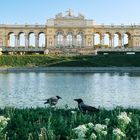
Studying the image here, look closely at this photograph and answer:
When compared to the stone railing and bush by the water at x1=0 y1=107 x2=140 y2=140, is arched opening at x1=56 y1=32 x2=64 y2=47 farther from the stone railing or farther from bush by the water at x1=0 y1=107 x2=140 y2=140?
bush by the water at x1=0 y1=107 x2=140 y2=140

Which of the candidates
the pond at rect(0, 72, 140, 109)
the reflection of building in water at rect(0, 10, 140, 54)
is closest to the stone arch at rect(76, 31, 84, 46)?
the reflection of building in water at rect(0, 10, 140, 54)

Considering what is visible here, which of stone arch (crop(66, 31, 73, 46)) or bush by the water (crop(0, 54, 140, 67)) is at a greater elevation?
stone arch (crop(66, 31, 73, 46))

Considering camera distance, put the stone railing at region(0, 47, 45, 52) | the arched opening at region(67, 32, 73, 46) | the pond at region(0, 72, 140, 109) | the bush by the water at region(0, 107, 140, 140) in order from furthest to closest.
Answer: the arched opening at region(67, 32, 73, 46) < the stone railing at region(0, 47, 45, 52) < the pond at region(0, 72, 140, 109) < the bush by the water at region(0, 107, 140, 140)

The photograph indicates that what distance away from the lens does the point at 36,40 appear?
462 feet

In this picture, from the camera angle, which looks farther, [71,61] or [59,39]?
[59,39]

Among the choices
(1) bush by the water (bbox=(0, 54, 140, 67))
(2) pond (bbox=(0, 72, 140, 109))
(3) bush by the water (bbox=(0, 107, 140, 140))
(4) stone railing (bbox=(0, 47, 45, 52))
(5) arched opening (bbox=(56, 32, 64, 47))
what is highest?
(5) arched opening (bbox=(56, 32, 64, 47))

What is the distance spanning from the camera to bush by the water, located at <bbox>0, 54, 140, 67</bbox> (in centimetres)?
10112

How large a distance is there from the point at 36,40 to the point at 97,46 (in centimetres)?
2004

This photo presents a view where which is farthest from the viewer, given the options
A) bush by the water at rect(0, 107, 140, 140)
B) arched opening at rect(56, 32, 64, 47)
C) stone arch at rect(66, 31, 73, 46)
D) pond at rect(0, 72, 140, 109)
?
arched opening at rect(56, 32, 64, 47)

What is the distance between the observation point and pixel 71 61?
10325 centimetres

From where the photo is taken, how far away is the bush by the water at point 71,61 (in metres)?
101

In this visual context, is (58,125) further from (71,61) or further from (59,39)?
(59,39)

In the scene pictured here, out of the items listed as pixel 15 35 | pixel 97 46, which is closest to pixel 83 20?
pixel 97 46

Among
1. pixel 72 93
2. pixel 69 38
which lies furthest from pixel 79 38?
pixel 72 93
